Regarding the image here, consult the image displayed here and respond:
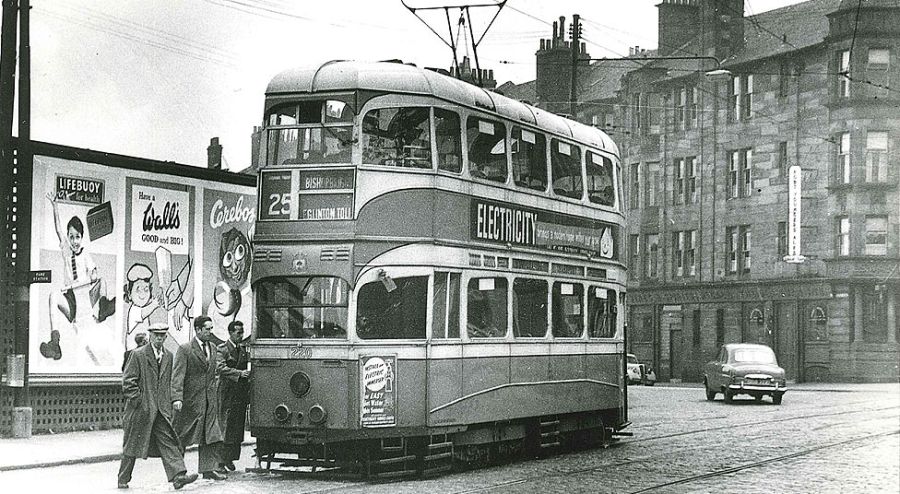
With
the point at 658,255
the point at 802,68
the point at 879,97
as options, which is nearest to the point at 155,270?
the point at 879,97

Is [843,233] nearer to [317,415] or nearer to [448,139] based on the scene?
[448,139]

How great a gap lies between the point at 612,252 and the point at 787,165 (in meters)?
33.6

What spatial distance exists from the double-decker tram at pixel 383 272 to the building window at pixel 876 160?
31.8 metres

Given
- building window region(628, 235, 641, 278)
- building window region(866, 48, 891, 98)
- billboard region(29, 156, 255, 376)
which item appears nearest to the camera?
billboard region(29, 156, 255, 376)

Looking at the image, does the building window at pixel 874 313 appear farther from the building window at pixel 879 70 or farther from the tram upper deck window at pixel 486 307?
the tram upper deck window at pixel 486 307

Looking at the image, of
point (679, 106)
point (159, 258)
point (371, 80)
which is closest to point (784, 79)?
point (679, 106)

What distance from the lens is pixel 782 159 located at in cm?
5256

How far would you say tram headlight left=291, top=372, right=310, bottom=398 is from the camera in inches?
590

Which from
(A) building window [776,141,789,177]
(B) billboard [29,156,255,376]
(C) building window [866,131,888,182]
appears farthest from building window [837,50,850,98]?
(B) billboard [29,156,255,376]

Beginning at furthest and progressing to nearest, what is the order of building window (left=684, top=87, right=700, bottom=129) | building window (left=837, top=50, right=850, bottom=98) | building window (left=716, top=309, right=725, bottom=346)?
building window (left=684, top=87, right=700, bottom=129), building window (left=716, top=309, right=725, bottom=346), building window (left=837, top=50, right=850, bottom=98)

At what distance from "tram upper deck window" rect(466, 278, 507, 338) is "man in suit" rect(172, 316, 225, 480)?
3216 millimetres

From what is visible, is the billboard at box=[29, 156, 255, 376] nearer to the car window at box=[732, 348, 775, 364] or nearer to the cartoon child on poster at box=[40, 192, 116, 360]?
the cartoon child on poster at box=[40, 192, 116, 360]

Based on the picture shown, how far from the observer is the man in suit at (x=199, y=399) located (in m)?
14.9

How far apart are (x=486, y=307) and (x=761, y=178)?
39.1 metres
